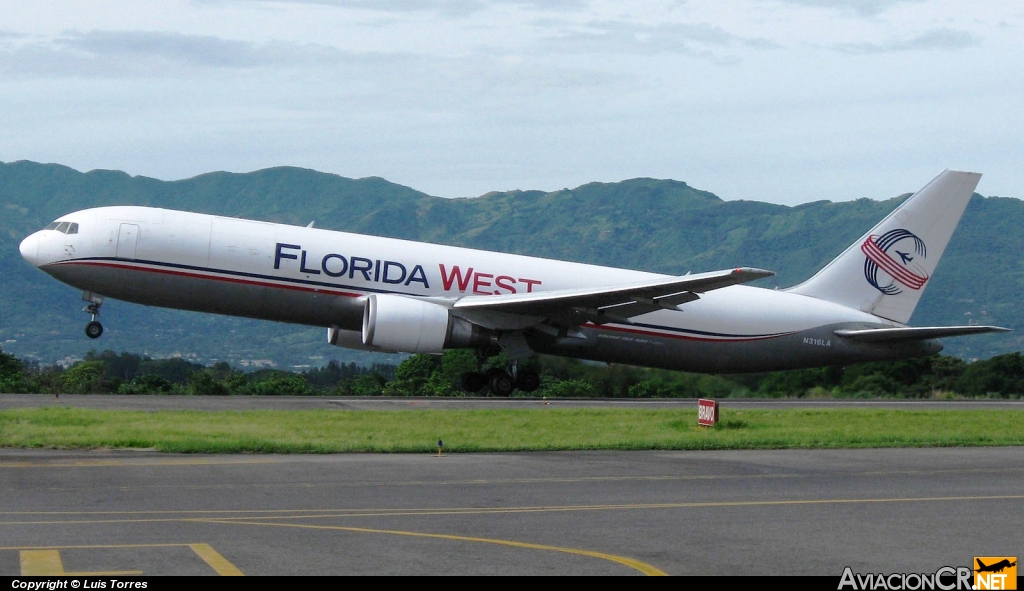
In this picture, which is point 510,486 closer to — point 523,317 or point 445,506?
point 445,506

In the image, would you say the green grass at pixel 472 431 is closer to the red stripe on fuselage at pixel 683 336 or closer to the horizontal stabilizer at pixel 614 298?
the horizontal stabilizer at pixel 614 298

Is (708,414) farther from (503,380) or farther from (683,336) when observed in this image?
(503,380)

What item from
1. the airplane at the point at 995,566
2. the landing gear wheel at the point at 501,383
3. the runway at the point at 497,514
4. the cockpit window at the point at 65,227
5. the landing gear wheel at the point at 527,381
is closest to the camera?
the airplane at the point at 995,566

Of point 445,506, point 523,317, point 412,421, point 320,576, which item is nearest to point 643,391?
point 523,317

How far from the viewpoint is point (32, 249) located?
110ft

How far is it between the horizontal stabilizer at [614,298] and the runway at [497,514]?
9859mm

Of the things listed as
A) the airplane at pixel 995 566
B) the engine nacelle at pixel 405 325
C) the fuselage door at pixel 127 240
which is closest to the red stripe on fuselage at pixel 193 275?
the fuselage door at pixel 127 240

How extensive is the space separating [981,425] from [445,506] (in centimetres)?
1994

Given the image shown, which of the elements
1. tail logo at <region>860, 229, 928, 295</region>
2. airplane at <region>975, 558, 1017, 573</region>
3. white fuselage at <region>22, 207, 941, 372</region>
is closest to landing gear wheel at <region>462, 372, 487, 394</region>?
white fuselage at <region>22, 207, 941, 372</region>

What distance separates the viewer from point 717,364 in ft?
124

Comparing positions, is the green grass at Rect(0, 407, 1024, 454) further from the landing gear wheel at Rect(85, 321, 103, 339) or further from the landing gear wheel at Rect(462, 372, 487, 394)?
the landing gear wheel at Rect(85, 321, 103, 339)

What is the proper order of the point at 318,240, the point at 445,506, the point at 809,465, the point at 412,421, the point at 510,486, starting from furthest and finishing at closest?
1. the point at 318,240
2. the point at 412,421
3. the point at 809,465
4. the point at 510,486
5. the point at 445,506

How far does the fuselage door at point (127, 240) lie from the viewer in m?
32.6

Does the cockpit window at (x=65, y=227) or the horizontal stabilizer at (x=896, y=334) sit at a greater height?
the cockpit window at (x=65, y=227)
